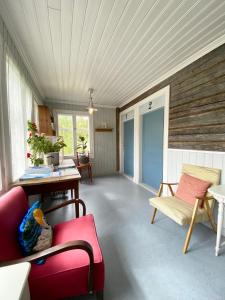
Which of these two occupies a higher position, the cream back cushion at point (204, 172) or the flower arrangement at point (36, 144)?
the flower arrangement at point (36, 144)

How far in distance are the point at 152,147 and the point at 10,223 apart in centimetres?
305

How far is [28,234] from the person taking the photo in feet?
3.38

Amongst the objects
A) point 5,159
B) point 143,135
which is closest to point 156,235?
point 5,159

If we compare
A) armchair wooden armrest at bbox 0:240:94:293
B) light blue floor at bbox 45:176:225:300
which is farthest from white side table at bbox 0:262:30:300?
light blue floor at bbox 45:176:225:300

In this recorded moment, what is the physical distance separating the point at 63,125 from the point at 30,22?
3139mm

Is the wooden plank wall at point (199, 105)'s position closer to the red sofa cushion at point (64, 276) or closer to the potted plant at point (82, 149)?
the red sofa cushion at point (64, 276)

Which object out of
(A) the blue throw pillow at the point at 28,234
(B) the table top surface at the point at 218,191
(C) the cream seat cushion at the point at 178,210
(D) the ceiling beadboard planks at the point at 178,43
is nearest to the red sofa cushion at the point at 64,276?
(A) the blue throw pillow at the point at 28,234

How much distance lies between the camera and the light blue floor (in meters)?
1.20

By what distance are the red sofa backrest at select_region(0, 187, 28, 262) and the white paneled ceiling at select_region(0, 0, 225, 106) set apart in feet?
5.97

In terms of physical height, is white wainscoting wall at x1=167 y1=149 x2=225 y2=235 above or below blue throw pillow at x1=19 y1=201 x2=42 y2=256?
above

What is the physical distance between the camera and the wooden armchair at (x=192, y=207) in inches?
63.2

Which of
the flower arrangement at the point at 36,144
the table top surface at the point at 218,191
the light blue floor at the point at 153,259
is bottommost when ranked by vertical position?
the light blue floor at the point at 153,259

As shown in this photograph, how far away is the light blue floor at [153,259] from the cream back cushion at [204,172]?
0.72 m

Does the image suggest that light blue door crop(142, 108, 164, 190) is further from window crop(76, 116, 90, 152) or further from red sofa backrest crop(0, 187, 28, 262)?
red sofa backrest crop(0, 187, 28, 262)
